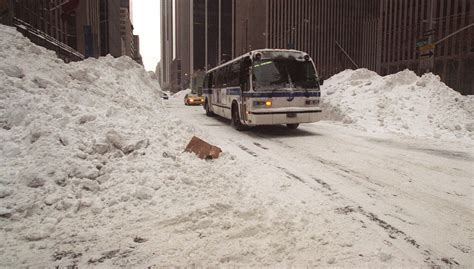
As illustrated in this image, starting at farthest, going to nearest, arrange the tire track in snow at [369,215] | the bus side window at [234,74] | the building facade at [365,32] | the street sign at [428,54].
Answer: the building facade at [365,32]
the street sign at [428,54]
the bus side window at [234,74]
the tire track in snow at [369,215]

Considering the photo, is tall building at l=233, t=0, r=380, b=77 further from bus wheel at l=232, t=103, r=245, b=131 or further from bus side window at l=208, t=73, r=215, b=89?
bus wheel at l=232, t=103, r=245, b=131

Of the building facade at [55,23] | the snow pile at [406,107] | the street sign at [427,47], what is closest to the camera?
the snow pile at [406,107]

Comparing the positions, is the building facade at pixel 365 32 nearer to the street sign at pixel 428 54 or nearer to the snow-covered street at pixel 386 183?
the street sign at pixel 428 54

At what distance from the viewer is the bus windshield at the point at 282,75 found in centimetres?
1091

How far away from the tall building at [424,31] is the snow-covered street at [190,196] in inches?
1731

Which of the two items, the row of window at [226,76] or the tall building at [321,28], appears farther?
the tall building at [321,28]

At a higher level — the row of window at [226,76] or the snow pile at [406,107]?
the row of window at [226,76]

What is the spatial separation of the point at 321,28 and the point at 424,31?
174 ft

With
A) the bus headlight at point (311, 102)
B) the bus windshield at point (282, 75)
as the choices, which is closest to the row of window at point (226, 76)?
the bus windshield at point (282, 75)

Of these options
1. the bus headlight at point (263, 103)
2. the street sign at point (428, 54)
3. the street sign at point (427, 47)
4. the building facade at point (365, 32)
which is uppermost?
the building facade at point (365, 32)

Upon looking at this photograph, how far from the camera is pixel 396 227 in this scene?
3.85 meters

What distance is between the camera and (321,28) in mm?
92000

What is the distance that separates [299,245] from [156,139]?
4032mm

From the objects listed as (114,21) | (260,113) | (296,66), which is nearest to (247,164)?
(260,113)
